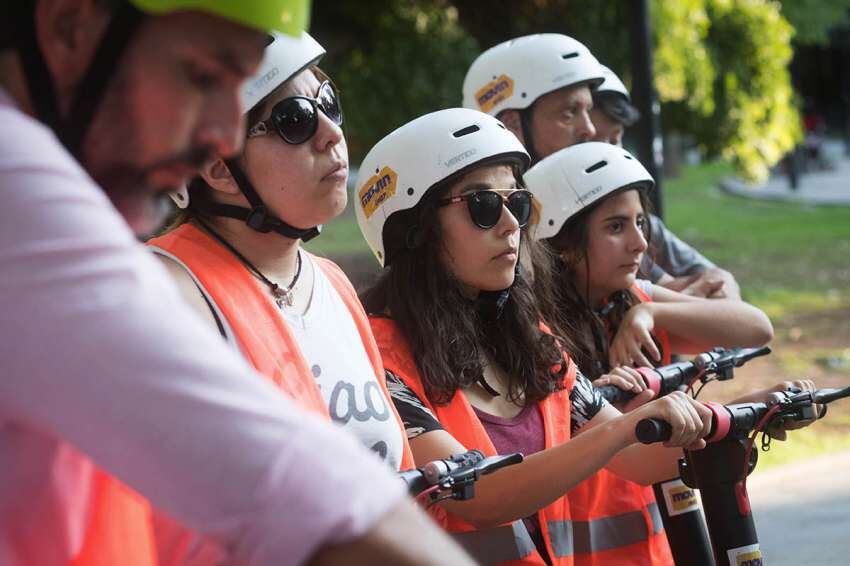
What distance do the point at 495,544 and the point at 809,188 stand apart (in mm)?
→ 35098

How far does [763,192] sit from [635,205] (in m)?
32.6

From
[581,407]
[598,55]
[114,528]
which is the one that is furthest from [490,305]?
[598,55]

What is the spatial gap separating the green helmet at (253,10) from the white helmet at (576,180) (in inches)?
146

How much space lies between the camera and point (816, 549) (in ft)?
24.1

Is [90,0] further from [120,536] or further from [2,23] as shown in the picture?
[120,536]

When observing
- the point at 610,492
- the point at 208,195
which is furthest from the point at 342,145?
the point at 610,492

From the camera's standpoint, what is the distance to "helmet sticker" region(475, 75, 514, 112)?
20.2ft

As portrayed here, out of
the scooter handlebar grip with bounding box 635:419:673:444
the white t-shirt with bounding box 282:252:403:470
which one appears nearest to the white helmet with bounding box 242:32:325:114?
the white t-shirt with bounding box 282:252:403:470

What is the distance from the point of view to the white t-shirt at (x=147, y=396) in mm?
1210

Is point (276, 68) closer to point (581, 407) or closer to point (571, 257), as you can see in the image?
point (581, 407)

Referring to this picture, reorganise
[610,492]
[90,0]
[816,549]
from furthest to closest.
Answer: [816,549], [610,492], [90,0]

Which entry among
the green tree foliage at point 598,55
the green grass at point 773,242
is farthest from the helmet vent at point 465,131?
the green grass at point 773,242

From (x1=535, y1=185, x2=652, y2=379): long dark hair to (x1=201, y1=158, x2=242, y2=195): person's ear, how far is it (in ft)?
5.59

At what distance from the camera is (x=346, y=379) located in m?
3.20
